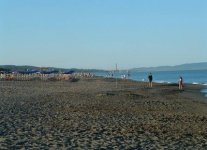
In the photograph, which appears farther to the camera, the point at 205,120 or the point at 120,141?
the point at 205,120

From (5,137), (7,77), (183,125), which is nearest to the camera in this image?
(5,137)

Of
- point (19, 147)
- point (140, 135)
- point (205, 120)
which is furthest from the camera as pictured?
point (205, 120)

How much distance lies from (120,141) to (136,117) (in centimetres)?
653

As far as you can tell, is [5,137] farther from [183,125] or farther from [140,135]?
[183,125]

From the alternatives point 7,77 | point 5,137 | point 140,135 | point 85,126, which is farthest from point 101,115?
point 7,77

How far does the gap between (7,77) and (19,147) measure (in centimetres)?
6869

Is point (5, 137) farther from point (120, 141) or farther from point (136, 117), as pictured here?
point (136, 117)

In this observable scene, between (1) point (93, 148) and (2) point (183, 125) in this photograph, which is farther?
(2) point (183, 125)

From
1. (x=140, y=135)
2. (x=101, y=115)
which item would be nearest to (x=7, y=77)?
(x=101, y=115)

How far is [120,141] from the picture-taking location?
13.1 m

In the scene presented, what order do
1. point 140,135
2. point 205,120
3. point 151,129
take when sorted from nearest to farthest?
point 140,135 → point 151,129 → point 205,120

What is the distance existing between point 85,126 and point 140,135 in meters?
2.42

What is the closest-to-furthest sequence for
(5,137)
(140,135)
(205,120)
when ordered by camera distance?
(5,137)
(140,135)
(205,120)

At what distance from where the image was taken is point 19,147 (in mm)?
11586
